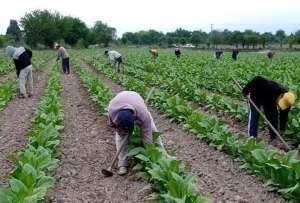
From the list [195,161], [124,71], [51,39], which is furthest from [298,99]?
[51,39]

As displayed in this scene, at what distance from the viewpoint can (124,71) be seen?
2095 cm

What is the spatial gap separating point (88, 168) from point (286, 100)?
338cm

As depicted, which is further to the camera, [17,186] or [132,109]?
[132,109]

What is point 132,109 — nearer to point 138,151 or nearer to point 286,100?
point 138,151

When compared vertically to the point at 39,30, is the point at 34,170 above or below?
below

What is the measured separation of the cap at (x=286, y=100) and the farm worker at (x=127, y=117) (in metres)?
2.29

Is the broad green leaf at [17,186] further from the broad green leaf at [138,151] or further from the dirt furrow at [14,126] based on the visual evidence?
the broad green leaf at [138,151]

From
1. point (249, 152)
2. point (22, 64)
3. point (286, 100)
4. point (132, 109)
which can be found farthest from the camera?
point (22, 64)

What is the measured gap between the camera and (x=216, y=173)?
554 centimetres

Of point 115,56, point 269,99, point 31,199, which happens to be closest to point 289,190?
point 269,99

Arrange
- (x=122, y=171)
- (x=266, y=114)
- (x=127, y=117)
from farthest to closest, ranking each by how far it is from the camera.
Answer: (x=266, y=114) < (x=122, y=171) < (x=127, y=117)

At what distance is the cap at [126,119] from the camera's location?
5.05 metres

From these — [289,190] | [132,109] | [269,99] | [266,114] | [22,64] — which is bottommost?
[289,190]

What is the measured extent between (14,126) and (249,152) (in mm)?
5105
